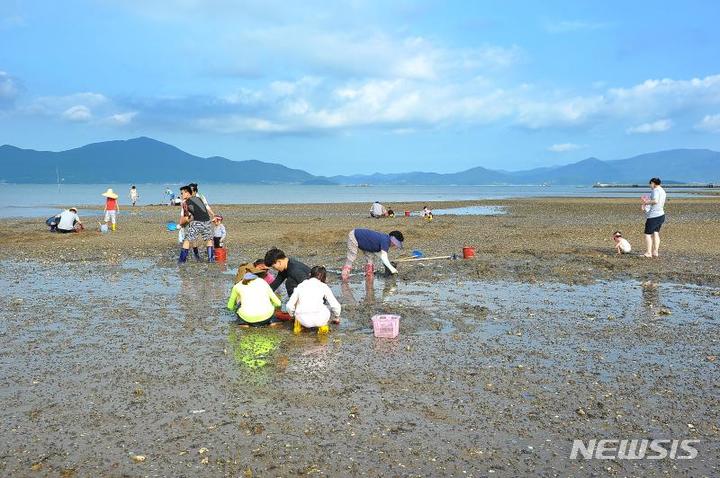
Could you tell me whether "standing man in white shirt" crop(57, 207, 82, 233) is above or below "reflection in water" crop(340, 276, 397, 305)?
above

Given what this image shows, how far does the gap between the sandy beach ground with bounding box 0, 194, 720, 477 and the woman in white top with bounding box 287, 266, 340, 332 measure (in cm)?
32

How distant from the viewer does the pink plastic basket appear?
841 cm

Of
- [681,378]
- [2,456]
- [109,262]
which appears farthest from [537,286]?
[109,262]

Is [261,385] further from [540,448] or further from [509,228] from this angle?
[509,228]

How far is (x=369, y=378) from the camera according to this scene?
22.2ft

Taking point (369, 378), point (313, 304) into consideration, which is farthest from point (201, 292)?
point (369, 378)

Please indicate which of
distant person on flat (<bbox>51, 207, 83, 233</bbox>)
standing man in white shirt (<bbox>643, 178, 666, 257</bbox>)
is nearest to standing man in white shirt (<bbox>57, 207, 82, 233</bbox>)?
distant person on flat (<bbox>51, 207, 83, 233</bbox>)

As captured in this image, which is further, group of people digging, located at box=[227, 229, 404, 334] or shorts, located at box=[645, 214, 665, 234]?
shorts, located at box=[645, 214, 665, 234]

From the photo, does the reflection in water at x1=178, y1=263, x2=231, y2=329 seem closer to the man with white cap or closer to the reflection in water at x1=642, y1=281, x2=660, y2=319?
the man with white cap

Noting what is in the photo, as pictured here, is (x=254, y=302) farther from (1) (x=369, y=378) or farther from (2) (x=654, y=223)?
(2) (x=654, y=223)
